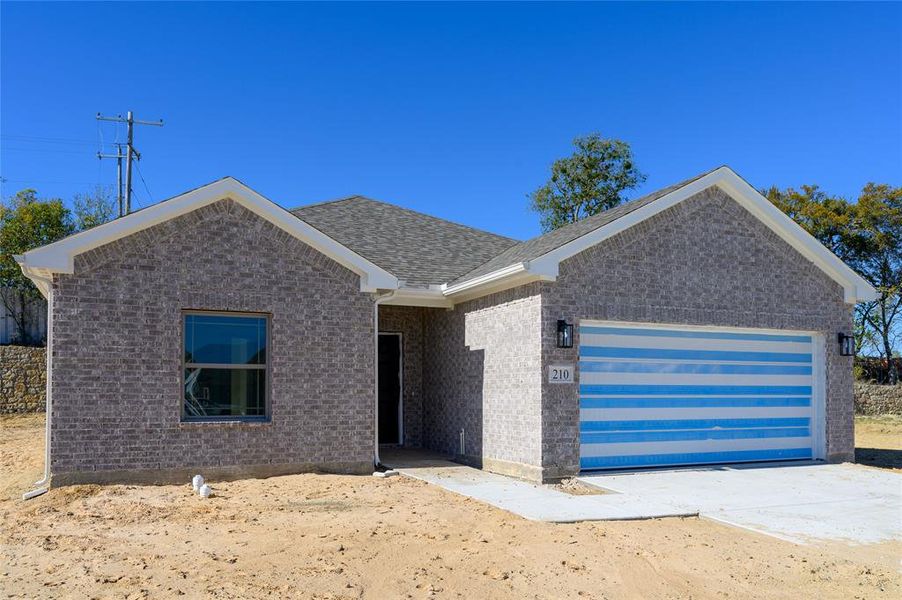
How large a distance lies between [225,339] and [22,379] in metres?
14.4

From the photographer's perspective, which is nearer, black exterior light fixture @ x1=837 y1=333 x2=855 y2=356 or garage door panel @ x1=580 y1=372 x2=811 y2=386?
garage door panel @ x1=580 y1=372 x2=811 y2=386

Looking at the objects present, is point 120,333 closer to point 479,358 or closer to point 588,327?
point 479,358

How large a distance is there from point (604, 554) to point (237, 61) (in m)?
14.3

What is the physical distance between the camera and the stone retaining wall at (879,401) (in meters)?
27.9

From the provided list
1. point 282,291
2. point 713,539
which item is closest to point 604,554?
point 713,539

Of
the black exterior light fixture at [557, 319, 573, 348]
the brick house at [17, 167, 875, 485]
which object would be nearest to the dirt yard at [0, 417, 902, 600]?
the brick house at [17, 167, 875, 485]

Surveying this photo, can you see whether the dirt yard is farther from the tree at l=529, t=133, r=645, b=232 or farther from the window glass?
the tree at l=529, t=133, r=645, b=232

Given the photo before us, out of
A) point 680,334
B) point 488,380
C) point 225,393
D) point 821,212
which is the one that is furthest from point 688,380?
point 821,212

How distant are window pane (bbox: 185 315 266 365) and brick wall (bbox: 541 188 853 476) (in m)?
4.36

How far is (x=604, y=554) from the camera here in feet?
23.6

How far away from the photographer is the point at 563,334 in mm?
11672

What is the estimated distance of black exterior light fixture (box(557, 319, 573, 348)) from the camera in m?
11.7

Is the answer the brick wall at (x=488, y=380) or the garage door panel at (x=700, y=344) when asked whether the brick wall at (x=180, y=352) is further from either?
the garage door panel at (x=700, y=344)

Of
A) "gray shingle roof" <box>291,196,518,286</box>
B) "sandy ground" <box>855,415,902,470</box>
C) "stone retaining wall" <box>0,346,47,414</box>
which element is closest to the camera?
"gray shingle roof" <box>291,196,518,286</box>
